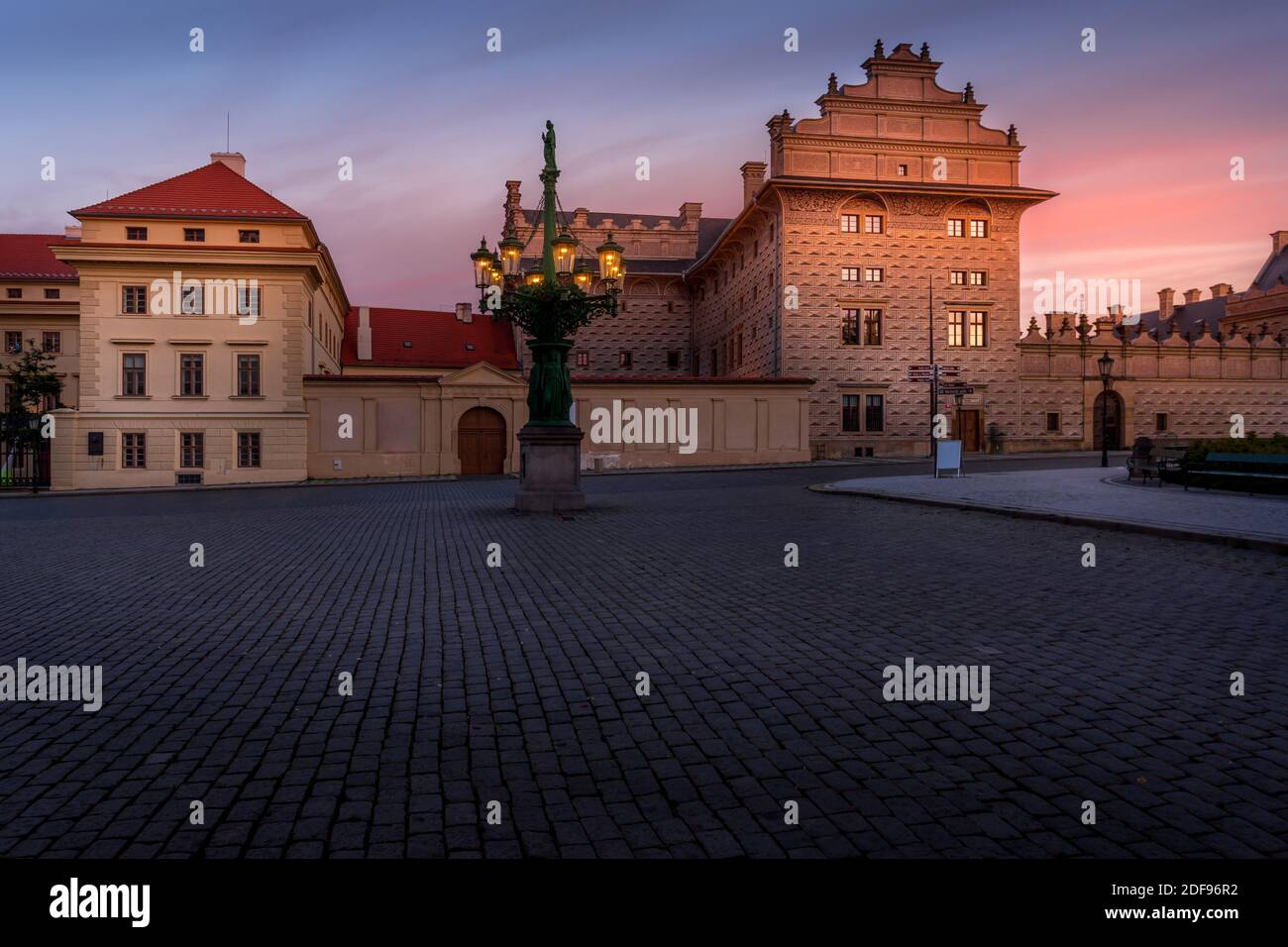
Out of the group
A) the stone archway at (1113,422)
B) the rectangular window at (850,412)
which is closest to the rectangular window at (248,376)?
the rectangular window at (850,412)

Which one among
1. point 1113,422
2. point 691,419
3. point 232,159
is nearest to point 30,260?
point 232,159

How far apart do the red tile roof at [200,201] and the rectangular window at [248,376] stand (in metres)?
5.88

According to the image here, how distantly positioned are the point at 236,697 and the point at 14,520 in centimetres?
1768

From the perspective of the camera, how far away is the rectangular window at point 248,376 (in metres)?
36.4

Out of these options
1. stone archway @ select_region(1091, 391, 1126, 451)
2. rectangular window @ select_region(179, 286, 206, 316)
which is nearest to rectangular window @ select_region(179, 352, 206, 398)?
rectangular window @ select_region(179, 286, 206, 316)

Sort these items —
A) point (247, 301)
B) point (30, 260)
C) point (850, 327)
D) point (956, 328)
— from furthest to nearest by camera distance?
point (30, 260)
point (956, 328)
point (850, 327)
point (247, 301)

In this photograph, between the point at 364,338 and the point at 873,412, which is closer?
the point at 873,412

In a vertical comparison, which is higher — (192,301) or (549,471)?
(192,301)

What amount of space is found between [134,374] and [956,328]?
128 feet

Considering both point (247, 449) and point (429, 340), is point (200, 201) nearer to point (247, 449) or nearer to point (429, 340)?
point (247, 449)

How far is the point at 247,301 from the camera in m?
36.3

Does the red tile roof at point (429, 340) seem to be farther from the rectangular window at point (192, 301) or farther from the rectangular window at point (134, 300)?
the rectangular window at point (134, 300)
